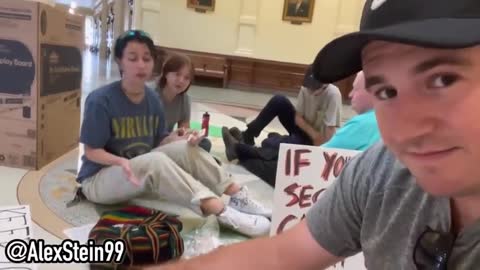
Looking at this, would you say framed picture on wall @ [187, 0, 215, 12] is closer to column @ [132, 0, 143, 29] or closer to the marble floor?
column @ [132, 0, 143, 29]

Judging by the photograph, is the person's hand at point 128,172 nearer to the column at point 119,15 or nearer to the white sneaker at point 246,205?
the white sneaker at point 246,205

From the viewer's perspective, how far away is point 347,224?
1.94 feet

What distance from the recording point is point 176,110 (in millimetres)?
2279

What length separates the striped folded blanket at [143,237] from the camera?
1.25 metres

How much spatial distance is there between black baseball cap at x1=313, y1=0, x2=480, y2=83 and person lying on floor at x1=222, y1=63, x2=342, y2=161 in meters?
1.96

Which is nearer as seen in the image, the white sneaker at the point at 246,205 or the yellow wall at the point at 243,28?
the white sneaker at the point at 246,205

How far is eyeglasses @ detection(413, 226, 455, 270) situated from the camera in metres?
0.44

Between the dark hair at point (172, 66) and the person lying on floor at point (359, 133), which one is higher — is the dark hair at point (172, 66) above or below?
above

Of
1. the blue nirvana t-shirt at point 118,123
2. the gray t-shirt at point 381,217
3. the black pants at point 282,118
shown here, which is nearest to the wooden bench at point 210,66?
Result: the black pants at point 282,118

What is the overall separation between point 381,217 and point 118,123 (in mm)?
1290

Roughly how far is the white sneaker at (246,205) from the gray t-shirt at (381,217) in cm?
107

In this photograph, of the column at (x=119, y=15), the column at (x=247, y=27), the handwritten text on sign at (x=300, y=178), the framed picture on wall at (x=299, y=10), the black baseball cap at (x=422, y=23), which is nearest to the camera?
the black baseball cap at (x=422, y=23)

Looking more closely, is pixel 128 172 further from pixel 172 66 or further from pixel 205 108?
pixel 205 108

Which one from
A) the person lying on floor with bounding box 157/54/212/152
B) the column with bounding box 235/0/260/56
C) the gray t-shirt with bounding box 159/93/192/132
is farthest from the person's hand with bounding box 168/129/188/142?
A: the column with bounding box 235/0/260/56
